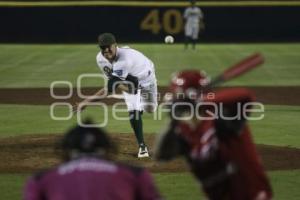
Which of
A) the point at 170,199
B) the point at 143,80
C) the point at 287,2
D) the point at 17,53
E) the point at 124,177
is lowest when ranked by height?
the point at 170,199

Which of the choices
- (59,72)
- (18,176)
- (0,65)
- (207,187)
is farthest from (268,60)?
(207,187)

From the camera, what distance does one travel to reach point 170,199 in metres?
8.78

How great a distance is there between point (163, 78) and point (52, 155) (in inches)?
495

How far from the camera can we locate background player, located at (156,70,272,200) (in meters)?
4.69

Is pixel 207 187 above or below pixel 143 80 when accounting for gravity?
below

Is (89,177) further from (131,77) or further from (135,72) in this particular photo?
(135,72)

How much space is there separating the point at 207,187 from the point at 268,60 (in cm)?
2534

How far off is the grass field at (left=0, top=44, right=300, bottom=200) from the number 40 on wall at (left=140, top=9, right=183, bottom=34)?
8.22 ft

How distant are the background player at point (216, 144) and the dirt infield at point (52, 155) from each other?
5.57 meters

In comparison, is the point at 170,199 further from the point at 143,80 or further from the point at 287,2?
the point at 287,2

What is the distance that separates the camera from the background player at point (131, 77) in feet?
35.4

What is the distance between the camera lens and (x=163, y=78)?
2405cm

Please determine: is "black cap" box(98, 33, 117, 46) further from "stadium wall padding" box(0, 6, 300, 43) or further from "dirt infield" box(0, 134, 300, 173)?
"stadium wall padding" box(0, 6, 300, 43)

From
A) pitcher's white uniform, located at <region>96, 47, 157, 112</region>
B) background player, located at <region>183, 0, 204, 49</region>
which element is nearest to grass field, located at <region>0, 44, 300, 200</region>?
background player, located at <region>183, 0, 204, 49</region>
